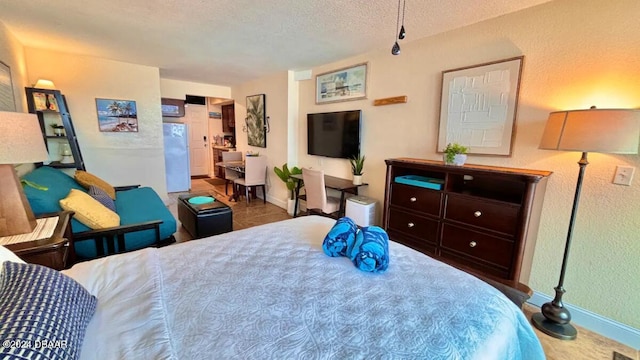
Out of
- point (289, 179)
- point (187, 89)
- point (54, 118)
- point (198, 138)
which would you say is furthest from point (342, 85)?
point (198, 138)

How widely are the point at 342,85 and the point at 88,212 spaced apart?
3.00 m

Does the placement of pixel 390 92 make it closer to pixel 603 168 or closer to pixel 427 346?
pixel 603 168

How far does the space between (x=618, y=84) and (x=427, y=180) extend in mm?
1353

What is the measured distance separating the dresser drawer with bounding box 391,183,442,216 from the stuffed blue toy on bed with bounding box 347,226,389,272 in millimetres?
1195

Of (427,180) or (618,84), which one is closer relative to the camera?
(618,84)

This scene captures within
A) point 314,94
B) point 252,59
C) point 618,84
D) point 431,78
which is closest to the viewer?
point 618,84

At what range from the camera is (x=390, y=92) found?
3.06 m

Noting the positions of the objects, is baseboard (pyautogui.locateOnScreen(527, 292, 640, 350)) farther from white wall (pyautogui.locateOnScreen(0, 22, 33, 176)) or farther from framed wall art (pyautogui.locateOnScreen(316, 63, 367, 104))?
white wall (pyautogui.locateOnScreen(0, 22, 33, 176))

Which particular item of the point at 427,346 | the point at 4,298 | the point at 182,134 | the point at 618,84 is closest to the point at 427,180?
the point at 618,84

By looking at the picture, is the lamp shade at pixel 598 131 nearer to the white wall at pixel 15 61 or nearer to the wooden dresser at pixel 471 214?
the wooden dresser at pixel 471 214

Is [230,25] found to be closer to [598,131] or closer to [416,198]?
[416,198]

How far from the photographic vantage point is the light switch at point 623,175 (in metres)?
1.71

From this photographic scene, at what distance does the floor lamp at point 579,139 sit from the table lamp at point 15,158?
10.0 feet

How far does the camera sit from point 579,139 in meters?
1.58
